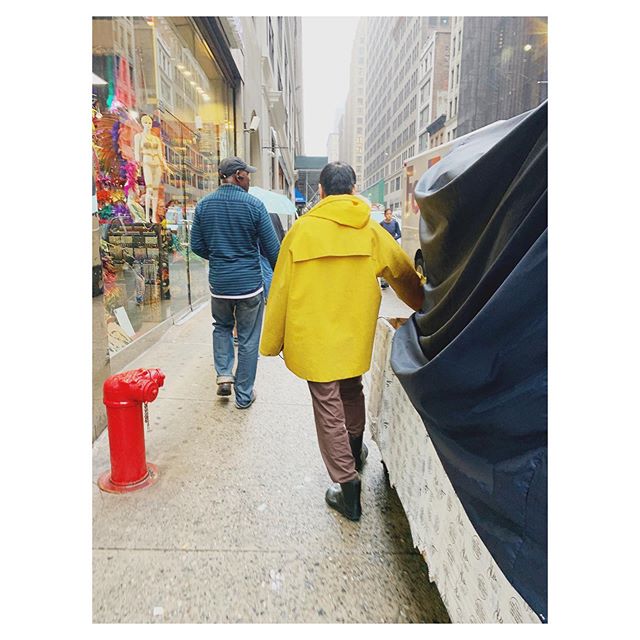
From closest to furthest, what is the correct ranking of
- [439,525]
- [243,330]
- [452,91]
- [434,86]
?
1. [439,525]
2. [243,330]
3. [452,91]
4. [434,86]

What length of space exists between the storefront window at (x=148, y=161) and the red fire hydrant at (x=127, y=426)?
211 centimetres

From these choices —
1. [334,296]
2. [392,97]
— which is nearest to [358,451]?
[334,296]

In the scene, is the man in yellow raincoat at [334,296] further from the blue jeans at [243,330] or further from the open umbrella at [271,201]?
the open umbrella at [271,201]

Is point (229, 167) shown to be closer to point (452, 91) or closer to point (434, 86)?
point (452, 91)

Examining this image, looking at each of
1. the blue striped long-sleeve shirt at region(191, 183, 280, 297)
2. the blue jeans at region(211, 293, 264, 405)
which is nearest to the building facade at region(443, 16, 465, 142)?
the blue striped long-sleeve shirt at region(191, 183, 280, 297)

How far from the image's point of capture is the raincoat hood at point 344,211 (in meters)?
2.36

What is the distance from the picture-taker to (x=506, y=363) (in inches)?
50.3

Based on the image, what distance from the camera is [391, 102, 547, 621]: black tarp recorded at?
117 centimetres

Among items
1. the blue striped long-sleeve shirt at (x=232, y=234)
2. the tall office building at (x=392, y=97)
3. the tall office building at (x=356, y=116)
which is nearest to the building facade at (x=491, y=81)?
the blue striped long-sleeve shirt at (x=232, y=234)

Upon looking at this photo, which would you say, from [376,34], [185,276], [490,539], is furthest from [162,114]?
[376,34]

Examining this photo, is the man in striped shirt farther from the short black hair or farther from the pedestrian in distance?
the pedestrian in distance

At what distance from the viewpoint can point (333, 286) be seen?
7.86 feet

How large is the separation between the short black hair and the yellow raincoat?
0.26ft

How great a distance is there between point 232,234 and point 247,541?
2521 millimetres
